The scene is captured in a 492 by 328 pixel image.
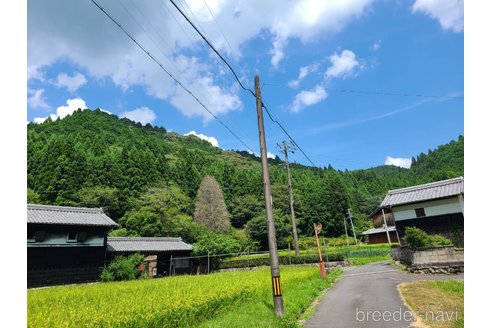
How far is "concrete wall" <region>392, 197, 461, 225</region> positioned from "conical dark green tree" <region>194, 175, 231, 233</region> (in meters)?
29.0

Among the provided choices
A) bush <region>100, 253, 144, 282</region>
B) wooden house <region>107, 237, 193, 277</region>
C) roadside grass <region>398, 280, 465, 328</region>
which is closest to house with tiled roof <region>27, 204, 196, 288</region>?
wooden house <region>107, 237, 193, 277</region>

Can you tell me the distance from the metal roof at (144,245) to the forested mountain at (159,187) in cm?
483

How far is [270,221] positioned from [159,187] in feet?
143

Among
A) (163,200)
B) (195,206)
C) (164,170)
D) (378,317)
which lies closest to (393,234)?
(195,206)

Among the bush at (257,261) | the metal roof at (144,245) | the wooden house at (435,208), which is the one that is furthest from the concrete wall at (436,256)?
the metal roof at (144,245)

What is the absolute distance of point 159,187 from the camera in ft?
166

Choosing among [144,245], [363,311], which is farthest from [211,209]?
[363,311]

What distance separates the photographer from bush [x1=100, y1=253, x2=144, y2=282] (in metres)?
26.9

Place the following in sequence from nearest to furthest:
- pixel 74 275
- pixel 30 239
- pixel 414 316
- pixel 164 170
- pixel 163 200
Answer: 1. pixel 414 316
2. pixel 30 239
3. pixel 74 275
4. pixel 163 200
5. pixel 164 170

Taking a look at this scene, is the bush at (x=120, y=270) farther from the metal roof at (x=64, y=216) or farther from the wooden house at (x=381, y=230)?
the wooden house at (x=381, y=230)

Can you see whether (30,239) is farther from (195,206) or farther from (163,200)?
(195,206)

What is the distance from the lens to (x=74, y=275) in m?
26.4

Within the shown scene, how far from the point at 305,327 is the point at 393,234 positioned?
1900 inches

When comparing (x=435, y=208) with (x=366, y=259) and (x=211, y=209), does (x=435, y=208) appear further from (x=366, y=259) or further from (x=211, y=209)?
(x=211, y=209)
